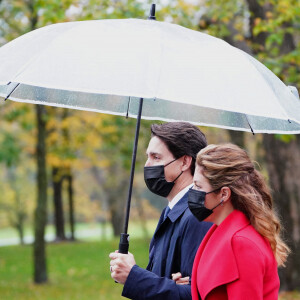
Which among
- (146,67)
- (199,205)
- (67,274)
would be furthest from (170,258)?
(67,274)

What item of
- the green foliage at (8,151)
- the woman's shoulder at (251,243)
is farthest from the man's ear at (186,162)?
the green foliage at (8,151)

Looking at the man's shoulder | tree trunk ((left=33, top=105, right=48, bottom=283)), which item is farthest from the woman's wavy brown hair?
tree trunk ((left=33, top=105, right=48, bottom=283))

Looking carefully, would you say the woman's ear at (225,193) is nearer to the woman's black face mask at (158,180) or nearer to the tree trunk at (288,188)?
the woman's black face mask at (158,180)

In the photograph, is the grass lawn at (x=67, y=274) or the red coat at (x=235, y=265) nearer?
the red coat at (x=235, y=265)

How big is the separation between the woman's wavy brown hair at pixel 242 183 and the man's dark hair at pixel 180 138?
61cm

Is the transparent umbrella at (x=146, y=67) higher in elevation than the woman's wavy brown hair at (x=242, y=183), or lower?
higher

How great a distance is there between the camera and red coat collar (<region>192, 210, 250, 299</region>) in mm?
2869

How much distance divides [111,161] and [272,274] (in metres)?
23.9

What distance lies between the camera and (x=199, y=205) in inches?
123

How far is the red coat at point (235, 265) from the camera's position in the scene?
2822 mm

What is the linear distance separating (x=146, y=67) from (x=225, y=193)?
76 centimetres

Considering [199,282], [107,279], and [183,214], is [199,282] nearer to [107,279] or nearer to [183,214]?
[183,214]

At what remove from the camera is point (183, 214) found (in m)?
3.60

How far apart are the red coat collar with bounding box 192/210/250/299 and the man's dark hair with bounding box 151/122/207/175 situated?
2.27 feet
